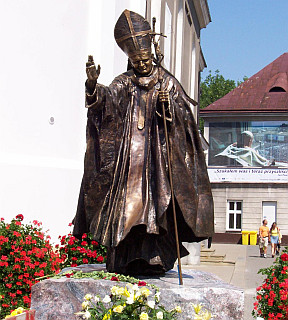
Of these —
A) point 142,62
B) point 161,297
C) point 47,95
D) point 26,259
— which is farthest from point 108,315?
point 47,95

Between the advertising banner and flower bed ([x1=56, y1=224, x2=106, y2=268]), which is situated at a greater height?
the advertising banner

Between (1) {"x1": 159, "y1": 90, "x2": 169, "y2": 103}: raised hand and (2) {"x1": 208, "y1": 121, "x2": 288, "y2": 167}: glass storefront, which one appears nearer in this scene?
(1) {"x1": 159, "y1": 90, "x2": 169, "y2": 103}: raised hand

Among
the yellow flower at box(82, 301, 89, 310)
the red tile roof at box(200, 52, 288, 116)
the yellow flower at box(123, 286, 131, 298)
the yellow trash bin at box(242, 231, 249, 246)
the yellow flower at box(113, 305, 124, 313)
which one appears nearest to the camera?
the yellow flower at box(113, 305, 124, 313)

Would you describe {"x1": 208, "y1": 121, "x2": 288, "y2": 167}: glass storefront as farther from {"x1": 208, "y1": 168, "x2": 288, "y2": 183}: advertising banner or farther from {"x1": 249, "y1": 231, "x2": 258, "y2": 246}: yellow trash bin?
{"x1": 249, "y1": 231, "x2": 258, "y2": 246}: yellow trash bin

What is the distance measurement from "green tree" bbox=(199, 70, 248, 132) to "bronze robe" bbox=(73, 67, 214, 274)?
2281 inches

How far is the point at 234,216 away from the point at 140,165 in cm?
3075

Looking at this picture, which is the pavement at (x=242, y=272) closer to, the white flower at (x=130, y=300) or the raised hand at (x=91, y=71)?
the raised hand at (x=91, y=71)

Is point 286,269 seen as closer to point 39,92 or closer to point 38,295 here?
point 38,295

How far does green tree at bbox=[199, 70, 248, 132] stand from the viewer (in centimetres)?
6425

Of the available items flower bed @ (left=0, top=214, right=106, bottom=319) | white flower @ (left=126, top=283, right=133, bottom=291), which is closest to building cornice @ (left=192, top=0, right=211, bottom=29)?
flower bed @ (left=0, top=214, right=106, bottom=319)

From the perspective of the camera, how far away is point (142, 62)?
5762mm

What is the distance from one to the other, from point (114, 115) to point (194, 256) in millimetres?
13002

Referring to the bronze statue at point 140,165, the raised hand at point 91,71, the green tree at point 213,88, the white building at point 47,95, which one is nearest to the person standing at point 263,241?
the white building at point 47,95

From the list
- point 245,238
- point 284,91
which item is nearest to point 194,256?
point 245,238
